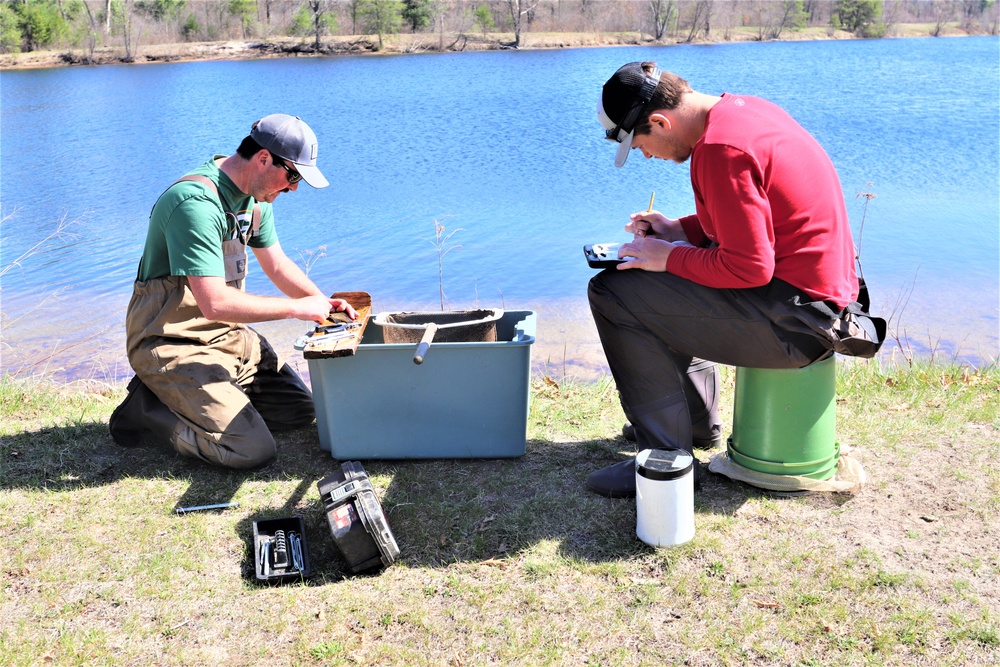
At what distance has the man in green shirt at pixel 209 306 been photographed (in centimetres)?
322

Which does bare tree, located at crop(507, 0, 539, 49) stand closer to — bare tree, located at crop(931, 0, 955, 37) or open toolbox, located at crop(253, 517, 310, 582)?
bare tree, located at crop(931, 0, 955, 37)

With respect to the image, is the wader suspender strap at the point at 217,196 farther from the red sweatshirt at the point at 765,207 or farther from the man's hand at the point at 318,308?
the red sweatshirt at the point at 765,207

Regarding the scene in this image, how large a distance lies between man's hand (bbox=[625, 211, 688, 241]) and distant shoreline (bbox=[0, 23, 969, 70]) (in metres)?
30.4

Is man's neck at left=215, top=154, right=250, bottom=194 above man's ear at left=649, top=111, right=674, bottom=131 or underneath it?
underneath

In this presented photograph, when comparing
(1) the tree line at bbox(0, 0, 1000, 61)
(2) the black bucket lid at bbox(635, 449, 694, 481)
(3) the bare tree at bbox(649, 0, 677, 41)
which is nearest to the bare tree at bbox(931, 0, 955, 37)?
(1) the tree line at bbox(0, 0, 1000, 61)

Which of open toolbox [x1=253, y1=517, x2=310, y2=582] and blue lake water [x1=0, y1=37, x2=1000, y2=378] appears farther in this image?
blue lake water [x1=0, y1=37, x2=1000, y2=378]

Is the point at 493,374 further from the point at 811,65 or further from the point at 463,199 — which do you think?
the point at 811,65

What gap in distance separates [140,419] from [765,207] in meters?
2.63

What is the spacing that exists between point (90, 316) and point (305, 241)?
2573mm

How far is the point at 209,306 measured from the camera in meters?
3.22

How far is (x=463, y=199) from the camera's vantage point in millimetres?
10453

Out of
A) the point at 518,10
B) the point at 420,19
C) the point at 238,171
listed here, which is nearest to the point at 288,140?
the point at 238,171

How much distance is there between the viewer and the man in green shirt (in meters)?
3.22

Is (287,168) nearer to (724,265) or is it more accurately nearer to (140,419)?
(140,419)
